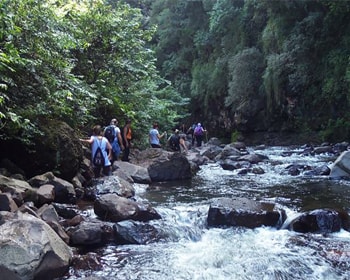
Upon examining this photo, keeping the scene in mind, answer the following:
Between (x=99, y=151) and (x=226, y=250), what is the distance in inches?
172

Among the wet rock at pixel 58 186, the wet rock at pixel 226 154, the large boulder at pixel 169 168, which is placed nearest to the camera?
the wet rock at pixel 58 186

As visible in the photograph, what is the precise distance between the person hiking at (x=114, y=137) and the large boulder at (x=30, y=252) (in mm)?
5944

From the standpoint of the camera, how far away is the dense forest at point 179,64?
8.60m

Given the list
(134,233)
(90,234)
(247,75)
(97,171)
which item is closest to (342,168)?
(97,171)

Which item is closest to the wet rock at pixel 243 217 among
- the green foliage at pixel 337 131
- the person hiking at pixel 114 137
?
the person hiking at pixel 114 137

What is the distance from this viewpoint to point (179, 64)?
35.7 m

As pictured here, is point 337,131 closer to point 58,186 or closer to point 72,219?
point 58,186

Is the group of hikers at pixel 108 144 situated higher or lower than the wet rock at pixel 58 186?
higher

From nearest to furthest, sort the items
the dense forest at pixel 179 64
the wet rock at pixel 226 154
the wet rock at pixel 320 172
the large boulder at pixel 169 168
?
the dense forest at pixel 179 64, the large boulder at pixel 169 168, the wet rock at pixel 320 172, the wet rock at pixel 226 154

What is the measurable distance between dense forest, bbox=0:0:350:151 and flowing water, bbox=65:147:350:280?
108 inches

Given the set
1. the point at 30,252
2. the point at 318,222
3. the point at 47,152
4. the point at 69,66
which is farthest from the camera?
the point at 69,66

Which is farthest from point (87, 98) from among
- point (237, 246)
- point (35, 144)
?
point (237, 246)

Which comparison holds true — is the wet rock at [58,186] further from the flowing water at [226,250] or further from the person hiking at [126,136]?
the person hiking at [126,136]

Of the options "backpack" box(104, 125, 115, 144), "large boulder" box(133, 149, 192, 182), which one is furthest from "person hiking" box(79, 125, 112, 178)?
"large boulder" box(133, 149, 192, 182)
